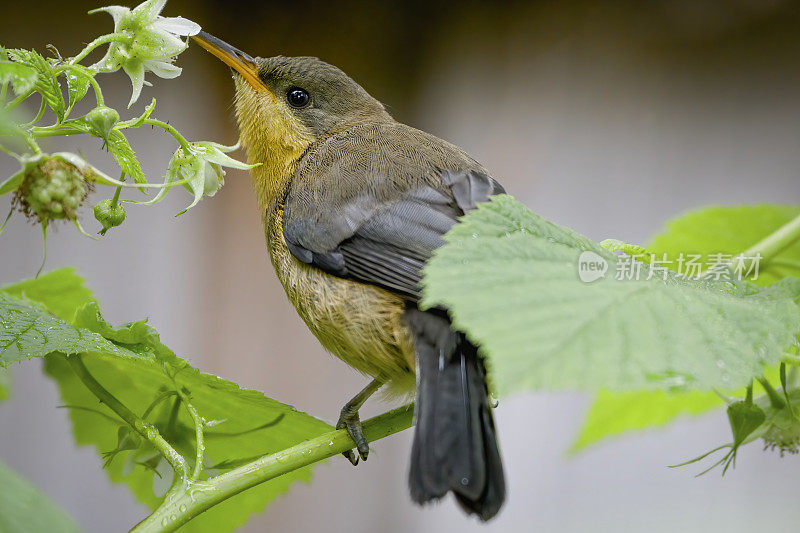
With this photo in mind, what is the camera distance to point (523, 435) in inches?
129

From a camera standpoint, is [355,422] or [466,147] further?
[466,147]

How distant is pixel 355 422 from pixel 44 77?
57 centimetres

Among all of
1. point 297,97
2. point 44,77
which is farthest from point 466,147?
point 44,77

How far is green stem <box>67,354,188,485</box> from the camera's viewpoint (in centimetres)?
77

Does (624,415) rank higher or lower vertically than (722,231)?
lower

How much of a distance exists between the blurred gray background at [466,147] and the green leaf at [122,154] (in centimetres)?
231

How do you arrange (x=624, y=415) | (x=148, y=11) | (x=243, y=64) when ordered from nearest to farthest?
(x=148, y=11) < (x=624, y=415) < (x=243, y=64)

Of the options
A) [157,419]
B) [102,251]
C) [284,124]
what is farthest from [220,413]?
[102,251]

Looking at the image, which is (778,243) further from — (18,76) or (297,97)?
(297,97)

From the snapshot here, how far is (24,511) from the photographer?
0.56m

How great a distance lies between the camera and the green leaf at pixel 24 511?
1.83ft

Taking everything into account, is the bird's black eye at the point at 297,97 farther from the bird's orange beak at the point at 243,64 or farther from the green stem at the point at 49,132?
the green stem at the point at 49,132

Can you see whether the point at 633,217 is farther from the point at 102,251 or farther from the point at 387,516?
the point at 102,251

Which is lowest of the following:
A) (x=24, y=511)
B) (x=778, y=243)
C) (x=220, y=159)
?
(x=24, y=511)
